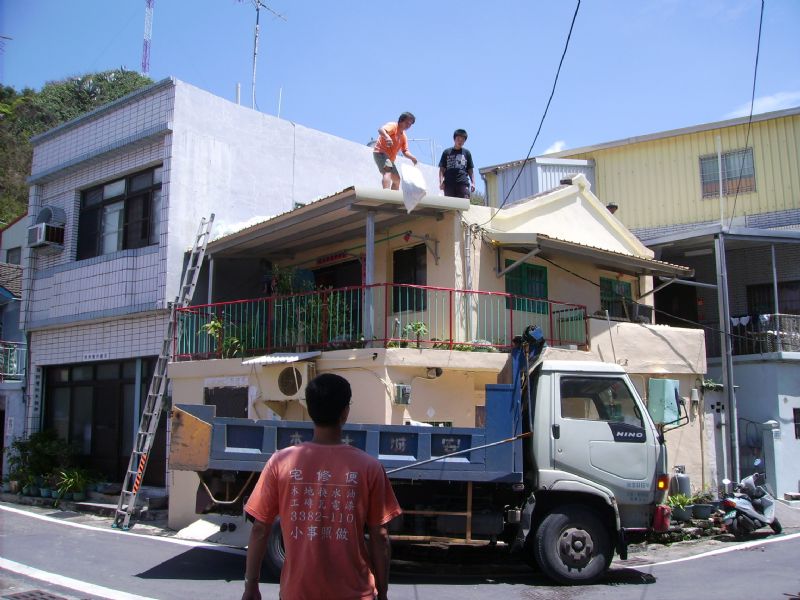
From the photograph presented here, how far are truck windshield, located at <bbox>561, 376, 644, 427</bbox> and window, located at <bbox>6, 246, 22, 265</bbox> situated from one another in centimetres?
2299

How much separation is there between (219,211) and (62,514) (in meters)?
6.34

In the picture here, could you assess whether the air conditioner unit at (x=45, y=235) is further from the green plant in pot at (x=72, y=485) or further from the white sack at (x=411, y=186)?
the white sack at (x=411, y=186)

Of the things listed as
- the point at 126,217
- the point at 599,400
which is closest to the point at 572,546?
the point at 599,400

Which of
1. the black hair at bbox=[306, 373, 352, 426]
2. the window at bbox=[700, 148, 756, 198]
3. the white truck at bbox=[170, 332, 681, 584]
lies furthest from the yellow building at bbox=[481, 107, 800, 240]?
the black hair at bbox=[306, 373, 352, 426]

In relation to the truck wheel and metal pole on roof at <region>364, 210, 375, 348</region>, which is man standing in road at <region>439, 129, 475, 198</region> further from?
the truck wheel

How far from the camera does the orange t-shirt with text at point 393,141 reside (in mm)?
11359

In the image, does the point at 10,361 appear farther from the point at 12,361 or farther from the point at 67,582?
the point at 67,582

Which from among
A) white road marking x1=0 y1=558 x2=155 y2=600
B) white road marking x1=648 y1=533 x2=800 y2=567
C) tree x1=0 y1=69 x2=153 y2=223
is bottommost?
white road marking x1=648 y1=533 x2=800 y2=567

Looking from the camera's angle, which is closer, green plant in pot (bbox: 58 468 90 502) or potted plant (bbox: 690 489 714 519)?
potted plant (bbox: 690 489 714 519)

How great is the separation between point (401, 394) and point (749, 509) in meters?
5.55

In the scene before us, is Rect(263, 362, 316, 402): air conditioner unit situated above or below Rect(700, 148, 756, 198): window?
below

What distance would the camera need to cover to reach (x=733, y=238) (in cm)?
1470

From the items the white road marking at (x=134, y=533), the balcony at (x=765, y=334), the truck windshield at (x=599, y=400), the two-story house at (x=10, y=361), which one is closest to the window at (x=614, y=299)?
the balcony at (x=765, y=334)

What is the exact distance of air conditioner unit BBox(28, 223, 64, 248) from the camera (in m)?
15.6
